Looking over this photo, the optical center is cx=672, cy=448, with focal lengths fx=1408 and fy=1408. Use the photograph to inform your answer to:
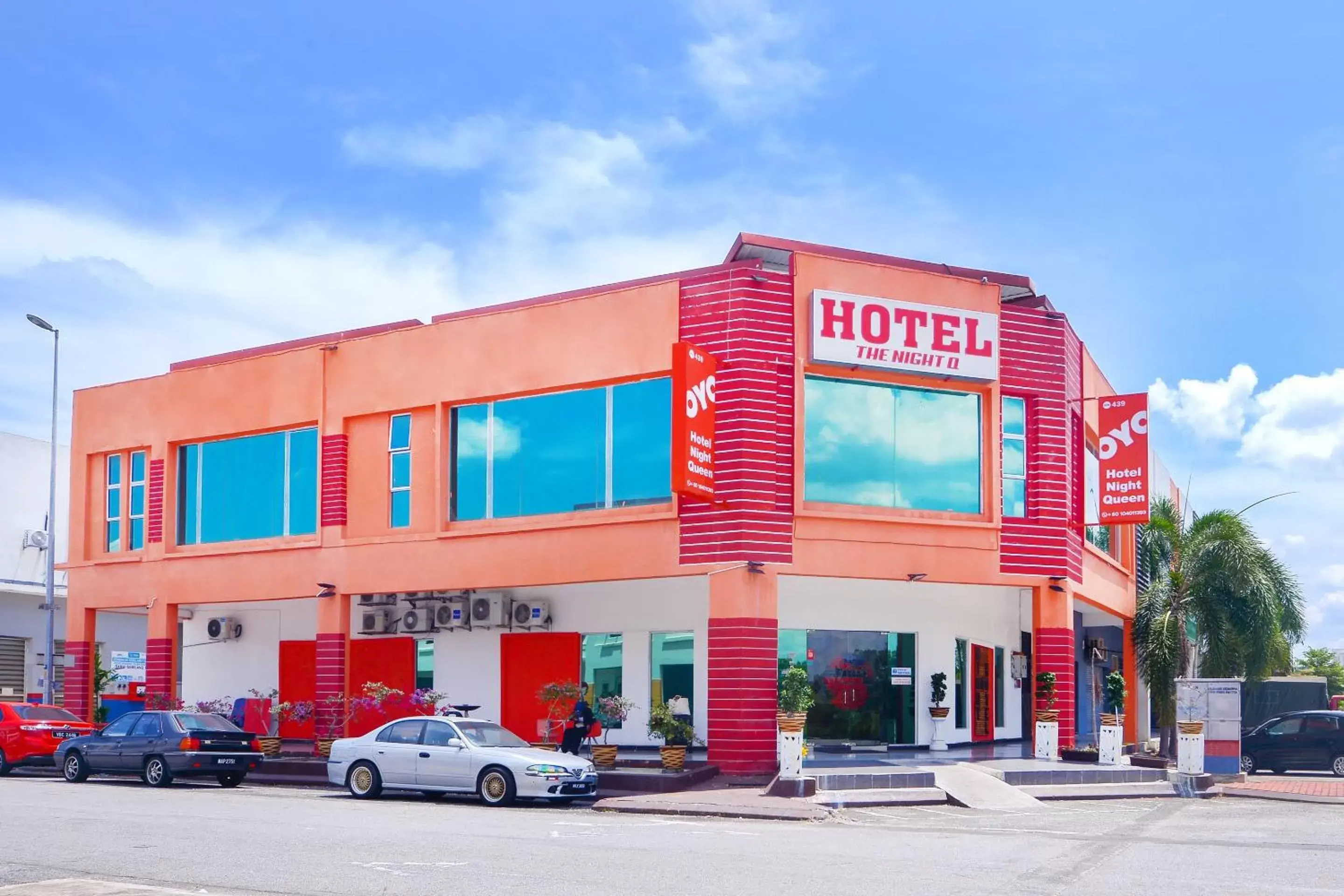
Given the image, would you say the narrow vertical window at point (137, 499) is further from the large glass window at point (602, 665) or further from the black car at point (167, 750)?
the large glass window at point (602, 665)

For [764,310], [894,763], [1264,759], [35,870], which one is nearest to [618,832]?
[35,870]

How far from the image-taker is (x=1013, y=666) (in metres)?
31.8

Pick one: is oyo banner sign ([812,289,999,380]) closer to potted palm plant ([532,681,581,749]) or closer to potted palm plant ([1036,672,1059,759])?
potted palm plant ([1036,672,1059,759])

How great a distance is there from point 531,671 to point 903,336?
10667 mm

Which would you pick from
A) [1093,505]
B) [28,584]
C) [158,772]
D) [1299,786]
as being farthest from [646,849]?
[28,584]

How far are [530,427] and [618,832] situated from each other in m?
11.9

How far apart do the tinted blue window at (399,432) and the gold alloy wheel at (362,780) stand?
8617 millimetres

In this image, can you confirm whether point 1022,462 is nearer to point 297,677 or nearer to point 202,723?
point 202,723

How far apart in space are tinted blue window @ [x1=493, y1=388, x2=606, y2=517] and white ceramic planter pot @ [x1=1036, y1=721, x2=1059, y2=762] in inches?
354

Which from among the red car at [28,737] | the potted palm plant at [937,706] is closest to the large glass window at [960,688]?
the potted palm plant at [937,706]

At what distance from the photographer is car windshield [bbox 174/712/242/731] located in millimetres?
24734

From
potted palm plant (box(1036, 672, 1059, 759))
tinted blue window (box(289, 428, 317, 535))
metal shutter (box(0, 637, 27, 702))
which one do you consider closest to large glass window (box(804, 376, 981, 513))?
potted palm plant (box(1036, 672, 1059, 759))

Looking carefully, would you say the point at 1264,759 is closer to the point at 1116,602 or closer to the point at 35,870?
the point at 1116,602

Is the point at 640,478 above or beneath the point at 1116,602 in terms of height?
above
